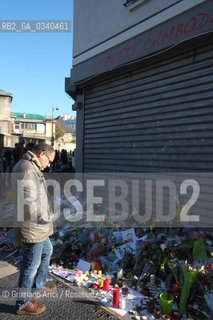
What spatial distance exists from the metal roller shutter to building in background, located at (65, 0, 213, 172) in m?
0.02

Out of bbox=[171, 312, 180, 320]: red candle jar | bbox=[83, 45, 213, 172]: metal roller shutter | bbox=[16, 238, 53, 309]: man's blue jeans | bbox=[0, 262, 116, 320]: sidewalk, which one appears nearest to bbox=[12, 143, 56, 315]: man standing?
bbox=[16, 238, 53, 309]: man's blue jeans

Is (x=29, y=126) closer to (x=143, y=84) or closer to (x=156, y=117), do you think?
(x=143, y=84)

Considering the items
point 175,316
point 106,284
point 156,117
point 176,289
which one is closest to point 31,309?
point 106,284

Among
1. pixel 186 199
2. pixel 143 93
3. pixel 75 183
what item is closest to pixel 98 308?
pixel 186 199

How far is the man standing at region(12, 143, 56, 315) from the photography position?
3.44 metres

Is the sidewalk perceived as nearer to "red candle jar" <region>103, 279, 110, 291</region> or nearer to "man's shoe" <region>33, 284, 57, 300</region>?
"man's shoe" <region>33, 284, 57, 300</region>

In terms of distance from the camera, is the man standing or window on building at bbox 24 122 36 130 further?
window on building at bbox 24 122 36 130

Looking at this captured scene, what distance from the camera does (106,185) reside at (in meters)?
7.91

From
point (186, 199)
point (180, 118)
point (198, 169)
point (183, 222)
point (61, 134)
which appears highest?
point (61, 134)

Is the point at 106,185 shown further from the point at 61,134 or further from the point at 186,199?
the point at 61,134

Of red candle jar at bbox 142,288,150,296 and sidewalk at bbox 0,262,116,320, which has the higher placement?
red candle jar at bbox 142,288,150,296

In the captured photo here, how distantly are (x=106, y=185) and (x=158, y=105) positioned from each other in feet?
8.32

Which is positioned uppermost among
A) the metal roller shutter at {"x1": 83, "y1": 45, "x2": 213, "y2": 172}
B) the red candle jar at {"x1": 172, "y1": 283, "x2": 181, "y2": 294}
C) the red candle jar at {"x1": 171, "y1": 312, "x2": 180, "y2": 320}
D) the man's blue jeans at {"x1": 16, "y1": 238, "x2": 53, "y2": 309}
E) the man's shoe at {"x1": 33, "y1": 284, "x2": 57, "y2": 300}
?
the metal roller shutter at {"x1": 83, "y1": 45, "x2": 213, "y2": 172}

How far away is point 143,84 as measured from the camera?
682 cm
